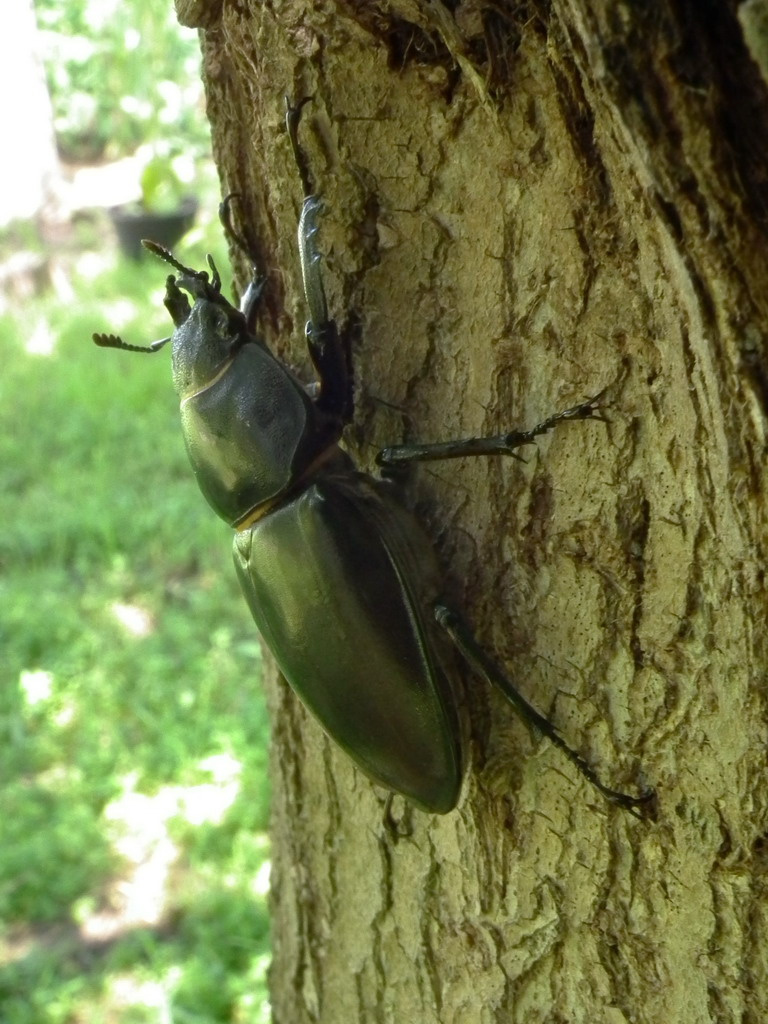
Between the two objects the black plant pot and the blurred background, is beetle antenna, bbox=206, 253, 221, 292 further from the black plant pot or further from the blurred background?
the black plant pot

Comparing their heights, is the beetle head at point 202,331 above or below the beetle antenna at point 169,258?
below

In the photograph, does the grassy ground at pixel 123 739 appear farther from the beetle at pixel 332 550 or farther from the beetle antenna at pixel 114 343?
the beetle at pixel 332 550

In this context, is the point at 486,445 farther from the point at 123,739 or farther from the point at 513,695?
the point at 123,739

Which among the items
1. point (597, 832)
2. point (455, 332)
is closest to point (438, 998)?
point (597, 832)

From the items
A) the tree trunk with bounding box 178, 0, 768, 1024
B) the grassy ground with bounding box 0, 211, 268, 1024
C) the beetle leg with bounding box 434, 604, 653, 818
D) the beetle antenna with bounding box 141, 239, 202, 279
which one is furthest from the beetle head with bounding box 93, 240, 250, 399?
the grassy ground with bounding box 0, 211, 268, 1024

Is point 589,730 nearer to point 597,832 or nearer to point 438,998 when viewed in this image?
point 597,832

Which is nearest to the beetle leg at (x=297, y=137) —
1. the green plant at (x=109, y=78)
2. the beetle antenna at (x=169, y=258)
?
the beetle antenna at (x=169, y=258)
